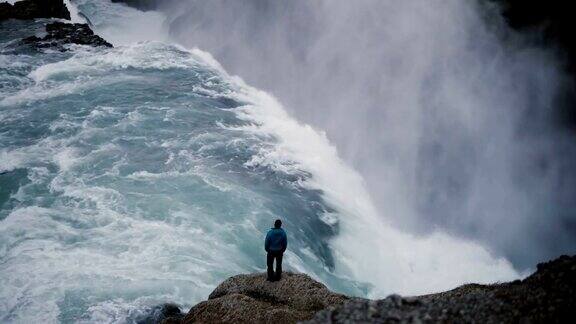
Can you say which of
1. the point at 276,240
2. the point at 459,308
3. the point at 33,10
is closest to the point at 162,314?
the point at 276,240

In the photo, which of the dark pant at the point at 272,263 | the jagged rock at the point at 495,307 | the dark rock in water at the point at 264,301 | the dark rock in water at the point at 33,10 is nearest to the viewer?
the jagged rock at the point at 495,307

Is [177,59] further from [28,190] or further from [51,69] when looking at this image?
[28,190]

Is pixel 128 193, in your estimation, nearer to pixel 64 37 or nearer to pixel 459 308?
pixel 459 308

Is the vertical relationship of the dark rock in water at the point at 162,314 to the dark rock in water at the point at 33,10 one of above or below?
below

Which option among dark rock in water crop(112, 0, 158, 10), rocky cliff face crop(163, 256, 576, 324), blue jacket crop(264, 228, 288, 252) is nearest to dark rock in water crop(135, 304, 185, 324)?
rocky cliff face crop(163, 256, 576, 324)

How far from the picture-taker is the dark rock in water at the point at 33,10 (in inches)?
1699

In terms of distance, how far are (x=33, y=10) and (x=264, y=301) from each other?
155ft

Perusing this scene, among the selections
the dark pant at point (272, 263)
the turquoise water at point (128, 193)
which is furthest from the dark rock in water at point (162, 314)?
the dark pant at point (272, 263)

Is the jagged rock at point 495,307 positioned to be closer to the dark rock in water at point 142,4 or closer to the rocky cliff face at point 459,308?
the rocky cliff face at point 459,308

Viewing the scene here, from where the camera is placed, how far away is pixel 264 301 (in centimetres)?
1047

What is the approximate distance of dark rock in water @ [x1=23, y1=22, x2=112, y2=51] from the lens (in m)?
37.2

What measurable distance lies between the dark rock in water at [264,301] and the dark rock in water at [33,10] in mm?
45362

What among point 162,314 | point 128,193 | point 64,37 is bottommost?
point 162,314

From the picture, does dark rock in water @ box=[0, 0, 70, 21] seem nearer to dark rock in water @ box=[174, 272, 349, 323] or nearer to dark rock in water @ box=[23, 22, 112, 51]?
dark rock in water @ box=[23, 22, 112, 51]
